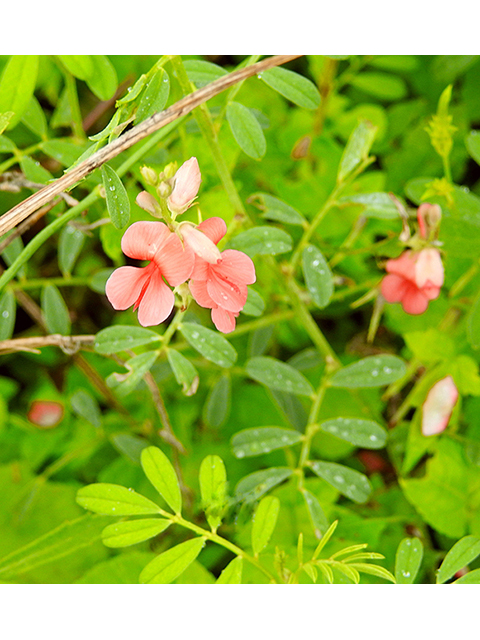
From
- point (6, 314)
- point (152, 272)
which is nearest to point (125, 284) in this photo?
point (152, 272)

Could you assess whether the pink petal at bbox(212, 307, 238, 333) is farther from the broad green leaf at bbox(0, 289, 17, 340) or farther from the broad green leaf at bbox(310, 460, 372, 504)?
the broad green leaf at bbox(0, 289, 17, 340)

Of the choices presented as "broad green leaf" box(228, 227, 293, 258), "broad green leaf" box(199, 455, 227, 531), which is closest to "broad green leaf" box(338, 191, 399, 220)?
"broad green leaf" box(228, 227, 293, 258)

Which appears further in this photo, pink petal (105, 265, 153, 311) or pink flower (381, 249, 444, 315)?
pink flower (381, 249, 444, 315)

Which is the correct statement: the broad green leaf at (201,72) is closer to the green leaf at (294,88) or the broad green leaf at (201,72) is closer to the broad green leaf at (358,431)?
the green leaf at (294,88)

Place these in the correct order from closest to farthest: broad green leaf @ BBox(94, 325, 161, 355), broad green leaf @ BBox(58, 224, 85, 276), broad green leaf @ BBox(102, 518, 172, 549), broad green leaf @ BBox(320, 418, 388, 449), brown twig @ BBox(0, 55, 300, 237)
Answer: brown twig @ BBox(0, 55, 300, 237) < broad green leaf @ BBox(102, 518, 172, 549) < broad green leaf @ BBox(94, 325, 161, 355) < broad green leaf @ BBox(320, 418, 388, 449) < broad green leaf @ BBox(58, 224, 85, 276)

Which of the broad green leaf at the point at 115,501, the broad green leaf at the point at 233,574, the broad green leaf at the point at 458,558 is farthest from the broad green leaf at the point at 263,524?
the broad green leaf at the point at 458,558
